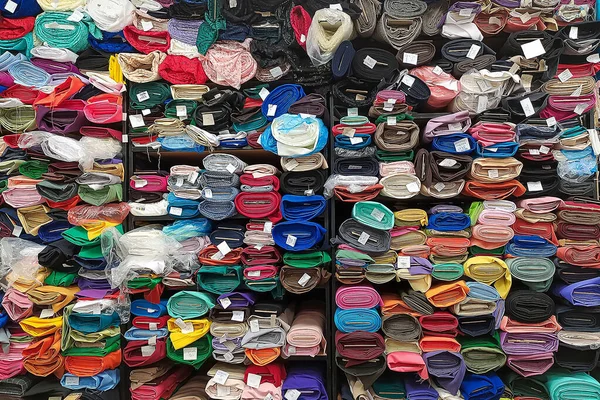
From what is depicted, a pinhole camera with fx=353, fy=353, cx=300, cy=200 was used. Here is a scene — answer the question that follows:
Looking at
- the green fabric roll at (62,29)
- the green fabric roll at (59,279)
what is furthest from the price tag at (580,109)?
the green fabric roll at (59,279)

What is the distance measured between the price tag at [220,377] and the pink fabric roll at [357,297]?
0.77m

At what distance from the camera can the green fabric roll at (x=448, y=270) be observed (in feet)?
6.42

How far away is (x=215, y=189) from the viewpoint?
210cm

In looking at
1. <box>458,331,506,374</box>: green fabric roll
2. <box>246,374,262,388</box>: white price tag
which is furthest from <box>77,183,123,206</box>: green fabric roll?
<box>458,331,506,374</box>: green fabric roll

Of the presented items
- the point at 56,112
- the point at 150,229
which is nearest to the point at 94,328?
the point at 150,229

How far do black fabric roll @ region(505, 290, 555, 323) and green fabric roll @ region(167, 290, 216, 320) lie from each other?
5.53ft

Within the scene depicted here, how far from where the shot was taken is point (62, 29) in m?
2.20

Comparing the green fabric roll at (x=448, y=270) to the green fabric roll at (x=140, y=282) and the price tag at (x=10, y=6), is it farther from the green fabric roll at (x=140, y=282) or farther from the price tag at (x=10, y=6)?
the price tag at (x=10, y=6)

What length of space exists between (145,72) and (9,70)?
33.5 inches

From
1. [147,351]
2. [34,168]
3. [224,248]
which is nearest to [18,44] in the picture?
[34,168]

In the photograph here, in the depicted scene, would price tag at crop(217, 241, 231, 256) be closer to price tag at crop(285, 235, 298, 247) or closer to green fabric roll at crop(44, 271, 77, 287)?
price tag at crop(285, 235, 298, 247)

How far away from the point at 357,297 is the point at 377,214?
477mm

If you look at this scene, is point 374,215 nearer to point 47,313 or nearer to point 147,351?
point 147,351

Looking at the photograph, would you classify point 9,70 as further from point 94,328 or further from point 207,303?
point 207,303
